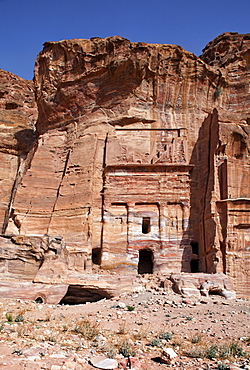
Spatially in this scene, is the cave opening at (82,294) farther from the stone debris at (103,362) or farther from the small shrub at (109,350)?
the stone debris at (103,362)

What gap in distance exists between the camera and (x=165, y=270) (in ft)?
73.3

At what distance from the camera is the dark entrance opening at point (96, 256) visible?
23.2 metres

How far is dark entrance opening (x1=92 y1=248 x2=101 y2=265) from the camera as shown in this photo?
23.2 m

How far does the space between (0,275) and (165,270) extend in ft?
31.7

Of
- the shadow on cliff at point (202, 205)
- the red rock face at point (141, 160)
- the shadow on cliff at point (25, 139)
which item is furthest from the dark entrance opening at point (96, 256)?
the shadow on cliff at point (25, 139)

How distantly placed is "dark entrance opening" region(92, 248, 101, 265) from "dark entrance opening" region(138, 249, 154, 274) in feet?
9.02

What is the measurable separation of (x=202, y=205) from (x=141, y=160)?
5.25m

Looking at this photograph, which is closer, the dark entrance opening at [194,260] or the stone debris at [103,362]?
the stone debris at [103,362]

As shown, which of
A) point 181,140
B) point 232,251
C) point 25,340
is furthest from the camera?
point 181,140

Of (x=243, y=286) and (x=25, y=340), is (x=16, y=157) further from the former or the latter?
(x=25, y=340)

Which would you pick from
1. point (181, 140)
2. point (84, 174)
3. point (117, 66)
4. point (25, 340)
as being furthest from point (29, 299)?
point (117, 66)

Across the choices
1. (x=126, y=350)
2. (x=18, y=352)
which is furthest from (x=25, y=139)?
(x=126, y=350)

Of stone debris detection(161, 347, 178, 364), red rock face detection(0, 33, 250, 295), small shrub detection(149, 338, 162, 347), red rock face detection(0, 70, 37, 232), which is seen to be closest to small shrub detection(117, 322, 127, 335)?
small shrub detection(149, 338, 162, 347)

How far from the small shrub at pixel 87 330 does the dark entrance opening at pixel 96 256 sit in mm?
11779
